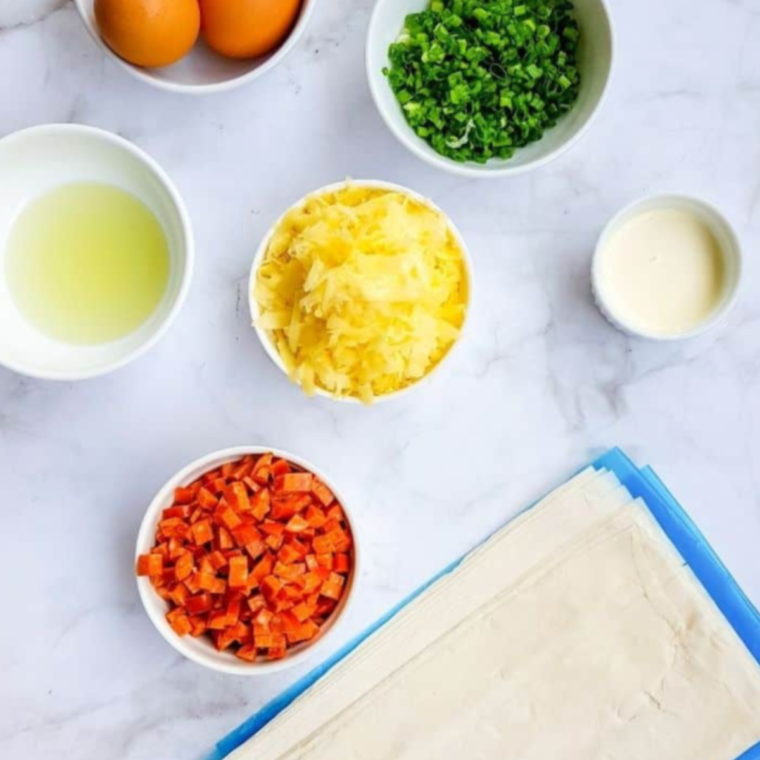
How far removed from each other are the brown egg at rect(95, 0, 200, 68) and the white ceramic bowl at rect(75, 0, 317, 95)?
3 cm

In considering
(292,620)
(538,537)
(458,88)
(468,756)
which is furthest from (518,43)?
(468,756)

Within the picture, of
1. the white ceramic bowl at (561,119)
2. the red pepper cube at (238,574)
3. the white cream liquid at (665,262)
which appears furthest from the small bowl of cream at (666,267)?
the red pepper cube at (238,574)

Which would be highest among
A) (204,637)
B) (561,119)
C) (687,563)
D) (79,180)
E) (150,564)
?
(79,180)

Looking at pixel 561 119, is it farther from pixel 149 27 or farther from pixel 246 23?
pixel 149 27

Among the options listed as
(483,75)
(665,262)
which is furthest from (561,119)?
(665,262)

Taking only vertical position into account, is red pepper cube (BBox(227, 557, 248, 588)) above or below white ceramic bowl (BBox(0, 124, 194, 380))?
below

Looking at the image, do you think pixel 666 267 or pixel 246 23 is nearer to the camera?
pixel 246 23

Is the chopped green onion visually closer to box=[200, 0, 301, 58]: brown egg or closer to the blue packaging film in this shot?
box=[200, 0, 301, 58]: brown egg

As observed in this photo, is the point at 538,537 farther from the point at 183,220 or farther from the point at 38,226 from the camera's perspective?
the point at 38,226

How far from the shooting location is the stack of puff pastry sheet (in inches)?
59.7

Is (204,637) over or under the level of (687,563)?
over

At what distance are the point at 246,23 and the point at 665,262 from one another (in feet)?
2.07

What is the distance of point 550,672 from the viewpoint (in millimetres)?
1529

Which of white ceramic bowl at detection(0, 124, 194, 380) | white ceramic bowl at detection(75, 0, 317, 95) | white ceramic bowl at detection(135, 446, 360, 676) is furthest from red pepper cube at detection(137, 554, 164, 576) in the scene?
white ceramic bowl at detection(75, 0, 317, 95)
